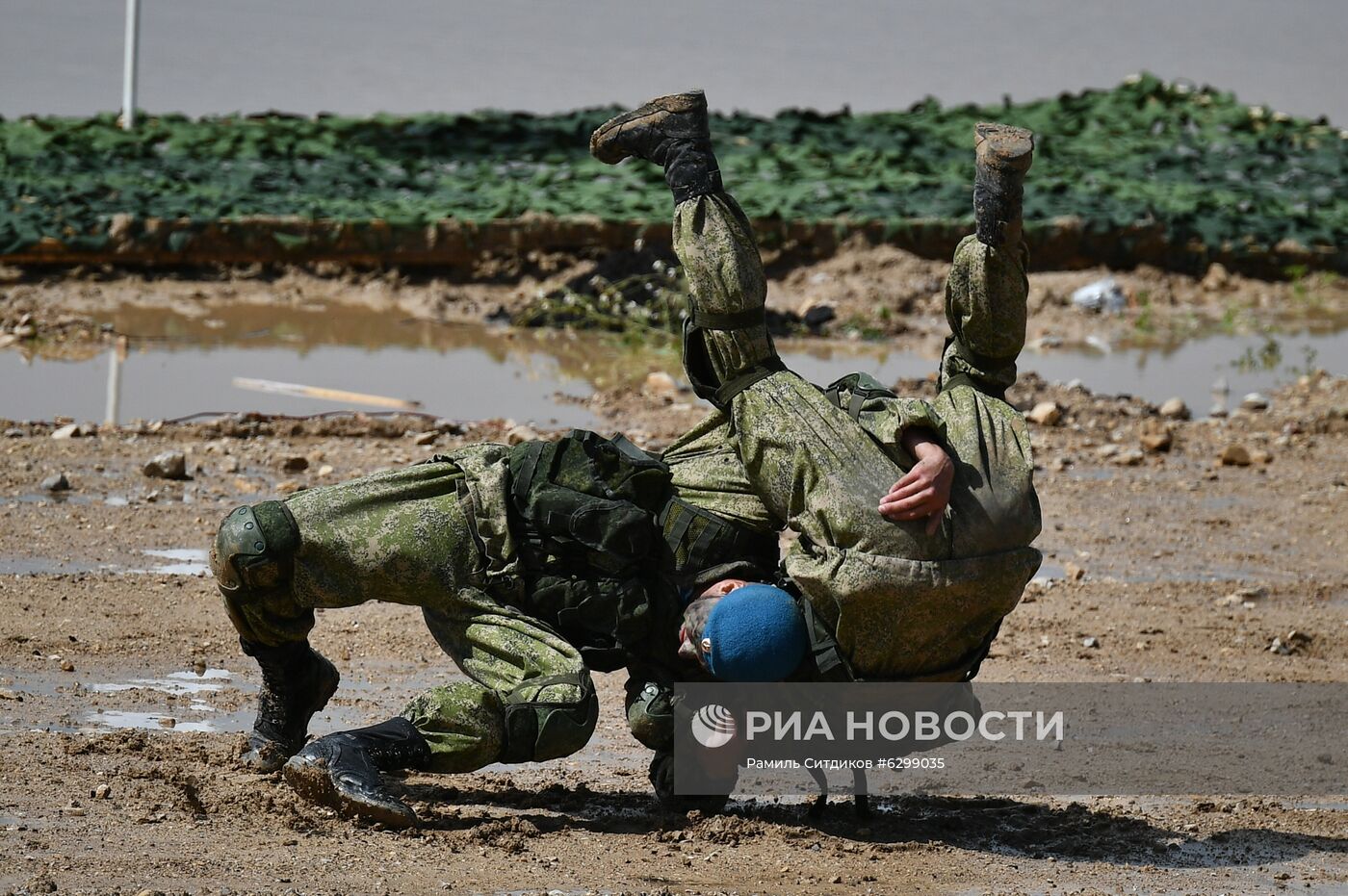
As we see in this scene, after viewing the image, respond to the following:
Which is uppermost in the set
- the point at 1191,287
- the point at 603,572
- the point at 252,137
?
the point at 252,137

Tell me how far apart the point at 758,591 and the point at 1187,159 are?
1095 centimetres

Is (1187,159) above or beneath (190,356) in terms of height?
above

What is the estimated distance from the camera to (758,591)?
11.9 feet

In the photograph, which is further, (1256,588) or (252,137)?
(252,137)

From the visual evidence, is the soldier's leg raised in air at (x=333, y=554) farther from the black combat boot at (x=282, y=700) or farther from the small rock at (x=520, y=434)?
the small rock at (x=520, y=434)

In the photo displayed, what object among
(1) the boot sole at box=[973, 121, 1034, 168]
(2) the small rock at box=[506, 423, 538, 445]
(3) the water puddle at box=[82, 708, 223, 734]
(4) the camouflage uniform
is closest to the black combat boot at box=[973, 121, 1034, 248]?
(1) the boot sole at box=[973, 121, 1034, 168]

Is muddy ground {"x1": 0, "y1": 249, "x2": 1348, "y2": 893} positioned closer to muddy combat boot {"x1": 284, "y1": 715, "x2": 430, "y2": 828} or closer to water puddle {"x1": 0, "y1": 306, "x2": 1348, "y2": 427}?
muddy combat boot {"x1": 284, "y1": 715, "x2": 430, "y2": 828}

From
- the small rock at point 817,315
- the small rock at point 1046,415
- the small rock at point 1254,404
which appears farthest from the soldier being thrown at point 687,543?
the small rock at point 817,315

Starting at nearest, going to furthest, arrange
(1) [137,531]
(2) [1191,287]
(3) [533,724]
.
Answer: (3) [533,724] < (1) [137,531] < (2) [1191,287]

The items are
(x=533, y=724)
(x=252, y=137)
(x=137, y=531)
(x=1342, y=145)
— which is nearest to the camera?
(x=533, y=724)

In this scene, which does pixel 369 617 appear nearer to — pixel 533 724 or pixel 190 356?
pixel 533 724

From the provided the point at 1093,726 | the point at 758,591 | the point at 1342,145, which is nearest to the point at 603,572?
the point at 758,591

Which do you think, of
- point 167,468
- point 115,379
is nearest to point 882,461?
point 167,468

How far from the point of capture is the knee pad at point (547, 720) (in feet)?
11.7
